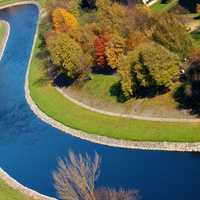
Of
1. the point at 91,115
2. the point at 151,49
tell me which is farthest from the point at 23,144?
the point at 151,49

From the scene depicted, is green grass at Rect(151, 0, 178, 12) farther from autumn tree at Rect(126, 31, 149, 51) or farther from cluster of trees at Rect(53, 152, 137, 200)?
cluster of trees at Rect(53, 152, 137, 200)

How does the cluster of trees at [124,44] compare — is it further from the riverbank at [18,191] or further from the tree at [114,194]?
the riverbank at [18,191]

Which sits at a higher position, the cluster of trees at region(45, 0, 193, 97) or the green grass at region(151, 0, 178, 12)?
the cluster of trees at region(45, 0, 193, 97)

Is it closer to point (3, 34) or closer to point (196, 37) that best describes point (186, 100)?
point (196, 37)

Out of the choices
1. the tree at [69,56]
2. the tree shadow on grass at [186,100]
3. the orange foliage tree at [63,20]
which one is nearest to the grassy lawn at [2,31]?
the orange foliage tree at [63,20]

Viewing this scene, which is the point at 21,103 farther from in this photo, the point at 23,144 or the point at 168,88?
the point at 168,88

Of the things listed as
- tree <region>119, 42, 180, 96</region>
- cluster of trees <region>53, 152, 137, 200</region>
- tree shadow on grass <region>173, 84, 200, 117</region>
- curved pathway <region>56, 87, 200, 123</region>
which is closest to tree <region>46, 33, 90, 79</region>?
curved pathway <region>56, 87, 200, 123</region>
